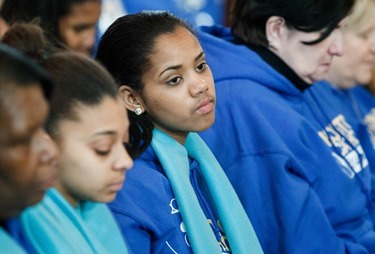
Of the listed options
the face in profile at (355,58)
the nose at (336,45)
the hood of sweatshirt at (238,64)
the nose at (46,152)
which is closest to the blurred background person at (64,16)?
the hood of sweatshirt at (238,64)

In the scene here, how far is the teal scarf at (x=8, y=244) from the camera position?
1.16 meters

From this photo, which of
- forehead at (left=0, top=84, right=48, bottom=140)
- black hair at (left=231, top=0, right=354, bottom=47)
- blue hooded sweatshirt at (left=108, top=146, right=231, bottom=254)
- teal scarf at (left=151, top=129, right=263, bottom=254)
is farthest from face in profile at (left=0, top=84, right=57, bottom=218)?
black hair at (left=231, top=0, right=354, bottom=47)

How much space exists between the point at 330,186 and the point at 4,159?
134cm

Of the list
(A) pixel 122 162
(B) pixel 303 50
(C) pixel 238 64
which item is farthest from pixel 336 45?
(A) pixel 122 162

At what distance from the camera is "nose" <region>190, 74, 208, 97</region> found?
178cm

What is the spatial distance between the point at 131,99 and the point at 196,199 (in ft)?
0.80

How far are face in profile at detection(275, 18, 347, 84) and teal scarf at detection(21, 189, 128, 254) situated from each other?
0.99 metres

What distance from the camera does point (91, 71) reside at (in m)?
1.41

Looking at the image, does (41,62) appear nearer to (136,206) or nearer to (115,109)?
(115,109)

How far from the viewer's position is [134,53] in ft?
5.84

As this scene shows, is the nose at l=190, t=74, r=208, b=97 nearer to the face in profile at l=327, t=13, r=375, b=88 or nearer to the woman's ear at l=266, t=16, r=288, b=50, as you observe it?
the woman's ear at l=266, t=16, r=288, b=50

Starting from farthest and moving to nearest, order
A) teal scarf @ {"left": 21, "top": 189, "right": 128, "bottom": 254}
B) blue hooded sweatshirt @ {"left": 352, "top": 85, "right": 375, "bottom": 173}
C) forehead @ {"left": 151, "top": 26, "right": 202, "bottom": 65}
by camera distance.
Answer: blue hooded sweatshirt @ {"left": 352, "top": 85, "right": 375, "bottom": 173} < forehead @ {"left": 151, "top": 26, "right": 202, "bottom": 65} < teal scarf @ {"left": 21, "top": 189, "right": 128, "bottom": 254}

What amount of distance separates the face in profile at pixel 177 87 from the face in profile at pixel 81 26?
1.54 ft

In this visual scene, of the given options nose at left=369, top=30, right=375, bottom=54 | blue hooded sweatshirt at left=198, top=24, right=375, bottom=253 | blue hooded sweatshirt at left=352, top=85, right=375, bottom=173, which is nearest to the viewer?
blue hooded sweatshirt at left=198, top=24, right=375, bottom=253
